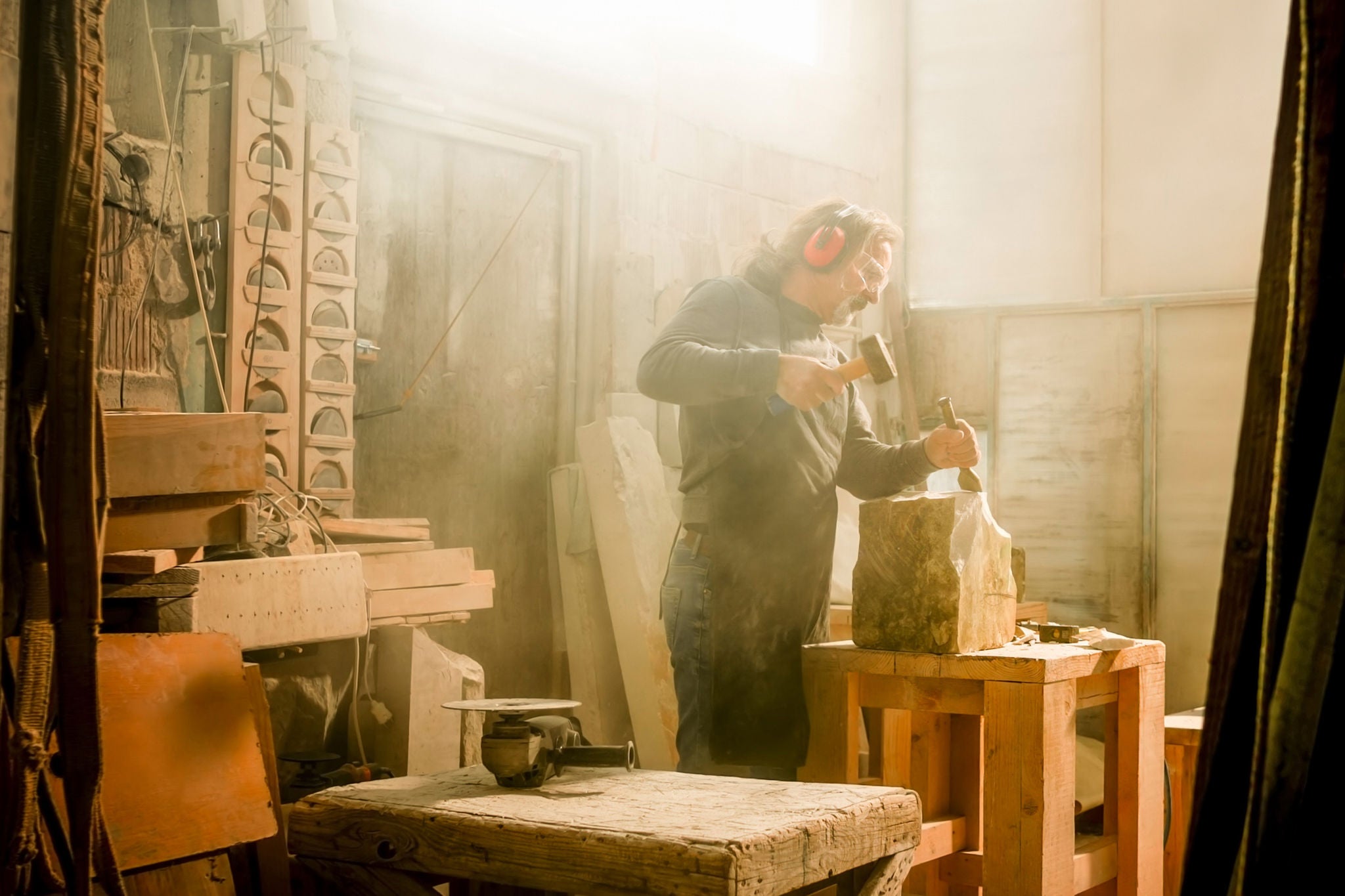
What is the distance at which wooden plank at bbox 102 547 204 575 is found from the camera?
2.50m

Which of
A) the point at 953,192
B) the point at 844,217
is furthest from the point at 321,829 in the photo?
the point at 953,192

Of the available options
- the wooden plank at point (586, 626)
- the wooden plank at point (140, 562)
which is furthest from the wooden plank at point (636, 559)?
the wooden plank at point (140, 562)

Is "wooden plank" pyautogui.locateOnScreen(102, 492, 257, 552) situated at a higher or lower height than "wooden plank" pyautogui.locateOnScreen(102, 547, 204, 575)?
higher

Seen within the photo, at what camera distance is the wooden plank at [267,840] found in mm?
2668

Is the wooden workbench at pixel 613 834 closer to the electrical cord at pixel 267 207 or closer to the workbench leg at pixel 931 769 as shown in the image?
the workbench leg at pixel 931 769

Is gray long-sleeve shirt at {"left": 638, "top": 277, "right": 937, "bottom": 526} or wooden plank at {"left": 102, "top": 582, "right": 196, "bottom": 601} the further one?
gray long-sleeve shirt at {"left": 638, "top": 277, "right": 937, "bottom": 526}

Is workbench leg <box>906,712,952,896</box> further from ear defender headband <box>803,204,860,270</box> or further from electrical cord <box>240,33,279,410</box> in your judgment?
electrical cord <box>240,33,279,410</box>

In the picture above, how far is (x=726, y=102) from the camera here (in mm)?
5547

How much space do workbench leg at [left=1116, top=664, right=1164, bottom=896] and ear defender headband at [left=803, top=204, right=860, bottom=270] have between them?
1.30 meters

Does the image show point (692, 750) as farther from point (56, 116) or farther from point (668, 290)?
point (668, 290)

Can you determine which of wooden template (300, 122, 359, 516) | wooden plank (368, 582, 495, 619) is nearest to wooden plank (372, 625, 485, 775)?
wooden plank (368, 582, 495, 619)

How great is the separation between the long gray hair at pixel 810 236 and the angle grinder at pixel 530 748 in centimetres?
148

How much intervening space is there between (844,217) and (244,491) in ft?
5.42

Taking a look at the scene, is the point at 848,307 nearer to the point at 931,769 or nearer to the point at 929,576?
the point at 929,576
